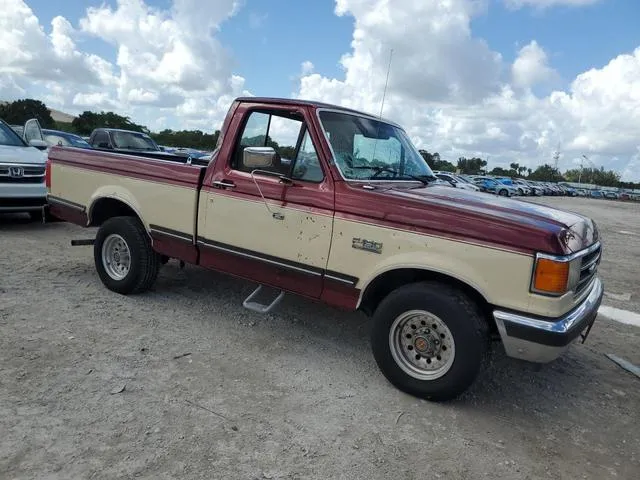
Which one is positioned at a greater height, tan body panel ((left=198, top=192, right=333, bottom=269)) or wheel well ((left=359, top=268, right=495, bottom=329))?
tan body panel ((left=198, top=192, right=333, bottom=269))

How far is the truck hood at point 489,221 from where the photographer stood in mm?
3115

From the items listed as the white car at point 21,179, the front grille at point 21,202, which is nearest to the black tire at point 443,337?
the white car at point 21,179

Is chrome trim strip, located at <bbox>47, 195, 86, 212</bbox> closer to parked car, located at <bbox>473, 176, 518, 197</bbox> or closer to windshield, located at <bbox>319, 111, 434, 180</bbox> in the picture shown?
windshield, located at <bbox>319, 111, 434, 180</bbox>

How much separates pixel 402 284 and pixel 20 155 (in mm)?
7300

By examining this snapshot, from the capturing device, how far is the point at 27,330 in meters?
4.23

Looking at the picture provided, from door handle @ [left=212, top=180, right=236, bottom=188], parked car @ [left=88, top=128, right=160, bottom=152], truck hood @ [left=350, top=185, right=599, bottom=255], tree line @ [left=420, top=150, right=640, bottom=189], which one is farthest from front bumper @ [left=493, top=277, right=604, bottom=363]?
tree line @ [left=420, top=150, right=640, bottom=189]

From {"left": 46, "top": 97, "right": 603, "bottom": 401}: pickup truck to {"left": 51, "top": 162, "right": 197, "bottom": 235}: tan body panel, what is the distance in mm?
17

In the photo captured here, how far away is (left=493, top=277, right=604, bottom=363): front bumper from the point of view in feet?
10.2

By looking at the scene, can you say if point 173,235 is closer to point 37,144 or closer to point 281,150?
point 281,150

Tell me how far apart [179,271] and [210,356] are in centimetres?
258

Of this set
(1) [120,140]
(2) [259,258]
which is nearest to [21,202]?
(1) [120,140]

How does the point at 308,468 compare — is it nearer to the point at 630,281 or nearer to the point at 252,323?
the point at 252,323

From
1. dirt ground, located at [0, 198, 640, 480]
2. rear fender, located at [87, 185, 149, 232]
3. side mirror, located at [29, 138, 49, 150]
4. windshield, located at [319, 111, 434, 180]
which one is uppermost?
windshield, located at [319, 111, 434, 180]

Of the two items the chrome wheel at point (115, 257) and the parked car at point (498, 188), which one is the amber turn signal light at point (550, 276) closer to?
the chrome wheel at point (115, 257)
